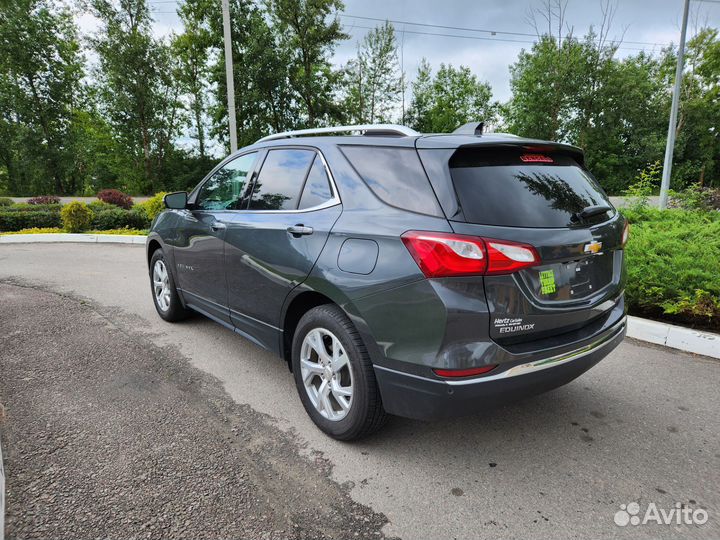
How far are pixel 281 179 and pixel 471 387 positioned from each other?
6.28ft

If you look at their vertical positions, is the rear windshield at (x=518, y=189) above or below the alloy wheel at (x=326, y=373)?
above

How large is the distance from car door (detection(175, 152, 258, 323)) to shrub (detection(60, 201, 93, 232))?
1009 cm

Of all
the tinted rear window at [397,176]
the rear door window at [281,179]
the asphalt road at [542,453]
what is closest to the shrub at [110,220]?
the asphalt road at [542,453]

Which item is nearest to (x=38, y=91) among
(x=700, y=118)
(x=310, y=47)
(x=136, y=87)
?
(x=136, y=87)

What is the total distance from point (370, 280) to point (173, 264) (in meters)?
2.86

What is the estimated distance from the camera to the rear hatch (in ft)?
6.82

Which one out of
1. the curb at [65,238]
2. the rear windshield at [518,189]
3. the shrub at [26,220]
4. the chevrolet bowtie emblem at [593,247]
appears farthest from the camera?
the shrub at [26,220]

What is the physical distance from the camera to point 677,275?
14.3 feet

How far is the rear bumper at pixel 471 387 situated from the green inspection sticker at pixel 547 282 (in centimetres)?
33

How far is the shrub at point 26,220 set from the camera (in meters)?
13.7

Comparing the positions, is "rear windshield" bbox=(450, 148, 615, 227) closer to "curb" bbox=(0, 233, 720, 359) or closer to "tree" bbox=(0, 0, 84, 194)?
"curb" bbox=(0, 233, 720, 359)

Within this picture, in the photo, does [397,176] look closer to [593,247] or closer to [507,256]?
[507,256]

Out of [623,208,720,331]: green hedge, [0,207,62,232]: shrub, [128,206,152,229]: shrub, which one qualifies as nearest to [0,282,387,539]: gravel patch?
[623,208,720,331]: green hedge

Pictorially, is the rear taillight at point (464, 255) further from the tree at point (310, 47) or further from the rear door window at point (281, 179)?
the tree at point (310, 47)
